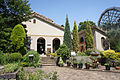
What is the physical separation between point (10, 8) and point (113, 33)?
1877 cm

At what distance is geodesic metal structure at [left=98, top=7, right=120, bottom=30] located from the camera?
2394 cm

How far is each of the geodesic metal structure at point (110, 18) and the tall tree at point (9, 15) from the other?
65.7ft

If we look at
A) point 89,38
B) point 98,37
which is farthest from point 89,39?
point 98,37

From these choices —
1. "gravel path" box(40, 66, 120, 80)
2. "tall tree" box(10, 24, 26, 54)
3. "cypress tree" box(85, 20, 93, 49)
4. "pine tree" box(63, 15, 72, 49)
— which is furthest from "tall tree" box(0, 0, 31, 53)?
"cypress tree" box(85, 20, 93, 49)

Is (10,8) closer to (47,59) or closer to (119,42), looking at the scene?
(47,59)

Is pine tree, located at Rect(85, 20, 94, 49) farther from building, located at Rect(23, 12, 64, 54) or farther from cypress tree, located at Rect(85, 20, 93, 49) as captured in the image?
building, located at Rect(23, 12, 64, 54)

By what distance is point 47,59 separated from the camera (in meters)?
15.3

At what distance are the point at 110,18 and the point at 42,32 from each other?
61.1 feet

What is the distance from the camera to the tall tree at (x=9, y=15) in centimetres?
1266

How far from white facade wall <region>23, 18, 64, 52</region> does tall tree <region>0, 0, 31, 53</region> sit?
4.77 meters

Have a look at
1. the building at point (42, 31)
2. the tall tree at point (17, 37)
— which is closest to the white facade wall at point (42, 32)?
the building at point (42, 31)

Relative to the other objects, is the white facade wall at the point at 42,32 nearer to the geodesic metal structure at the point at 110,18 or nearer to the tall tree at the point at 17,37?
the tall tree at the point at 17,37

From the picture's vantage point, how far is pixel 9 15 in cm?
1403

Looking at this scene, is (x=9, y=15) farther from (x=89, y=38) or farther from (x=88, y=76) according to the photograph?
(x=89, y=38)
